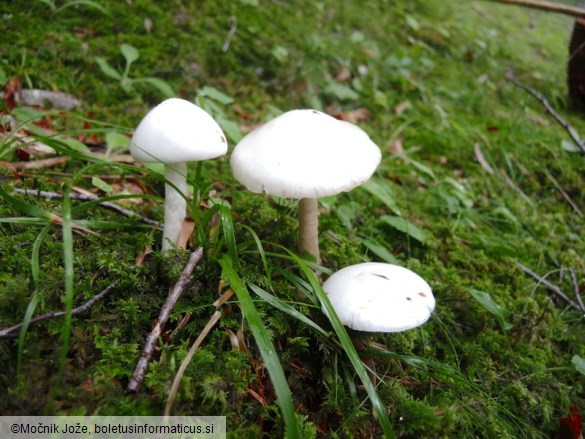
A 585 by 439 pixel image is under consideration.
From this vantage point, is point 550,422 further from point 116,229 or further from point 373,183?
point 116,229

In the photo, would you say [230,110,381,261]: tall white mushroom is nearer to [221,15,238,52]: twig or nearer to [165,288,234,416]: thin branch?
[165,288,234,416]: thin branch

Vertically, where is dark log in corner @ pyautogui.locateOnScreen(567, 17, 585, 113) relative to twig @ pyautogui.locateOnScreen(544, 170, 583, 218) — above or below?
above

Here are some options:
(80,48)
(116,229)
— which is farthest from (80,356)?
(80,48)

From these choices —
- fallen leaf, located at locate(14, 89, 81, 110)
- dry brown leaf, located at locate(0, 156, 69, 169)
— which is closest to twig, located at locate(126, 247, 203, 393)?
dry brown leaf, located at locate(0, 156, 69, 169)

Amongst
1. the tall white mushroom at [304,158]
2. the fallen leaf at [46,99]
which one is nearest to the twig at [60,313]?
the tall white mushroom at [304,158]

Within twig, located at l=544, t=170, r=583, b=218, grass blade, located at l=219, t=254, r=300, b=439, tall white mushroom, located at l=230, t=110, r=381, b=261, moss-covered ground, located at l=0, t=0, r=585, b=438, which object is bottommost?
twig, located at l=544, t=170, r=583, b=218

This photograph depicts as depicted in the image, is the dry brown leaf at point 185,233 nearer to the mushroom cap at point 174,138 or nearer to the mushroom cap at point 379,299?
the mushroom cap at point 174,138
